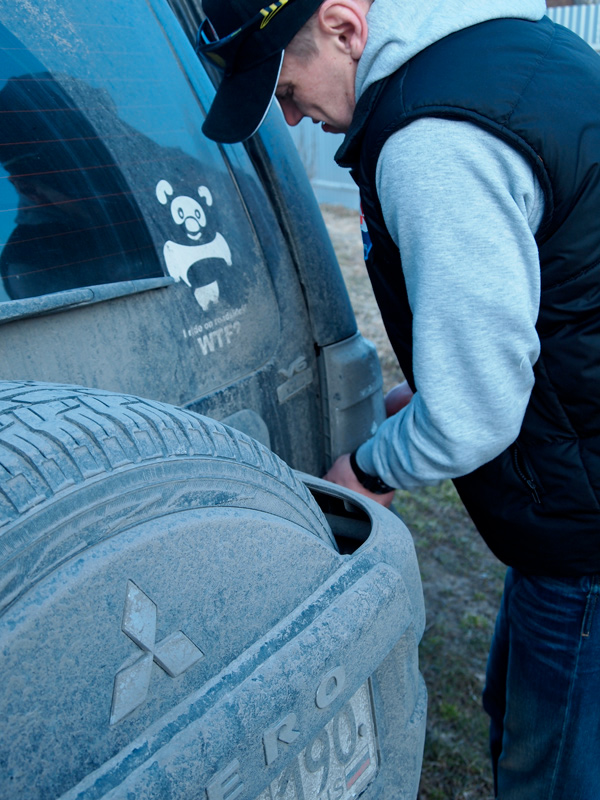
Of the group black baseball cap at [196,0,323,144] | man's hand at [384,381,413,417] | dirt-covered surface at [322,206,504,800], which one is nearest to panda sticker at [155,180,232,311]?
black baseball cap at [196,0,323,144]

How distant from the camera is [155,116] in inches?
64.7

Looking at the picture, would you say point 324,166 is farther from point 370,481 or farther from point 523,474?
point 523,474

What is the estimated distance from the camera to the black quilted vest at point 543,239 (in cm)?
130

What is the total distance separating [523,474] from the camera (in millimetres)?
1631

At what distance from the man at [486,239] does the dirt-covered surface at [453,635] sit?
2.52 feet

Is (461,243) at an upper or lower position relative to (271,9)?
lower

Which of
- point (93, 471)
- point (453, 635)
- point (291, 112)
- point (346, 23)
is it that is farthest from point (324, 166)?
point (93, 471)

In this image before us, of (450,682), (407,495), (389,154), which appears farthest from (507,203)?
(407,495)

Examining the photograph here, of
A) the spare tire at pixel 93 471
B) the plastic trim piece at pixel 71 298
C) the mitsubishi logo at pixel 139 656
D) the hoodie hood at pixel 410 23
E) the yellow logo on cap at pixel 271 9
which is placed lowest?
the mitsubishi logo at pixel 139 656

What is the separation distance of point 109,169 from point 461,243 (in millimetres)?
775

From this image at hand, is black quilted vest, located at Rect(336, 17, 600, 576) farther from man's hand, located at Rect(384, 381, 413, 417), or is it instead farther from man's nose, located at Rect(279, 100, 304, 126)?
man's hand, located at Rect(384, 381, 413, 417)

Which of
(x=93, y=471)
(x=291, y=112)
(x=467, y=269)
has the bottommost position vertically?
(x=467, y=269)

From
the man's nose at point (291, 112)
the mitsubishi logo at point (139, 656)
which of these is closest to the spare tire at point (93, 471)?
the mitsubishi logo at point (139, 656)

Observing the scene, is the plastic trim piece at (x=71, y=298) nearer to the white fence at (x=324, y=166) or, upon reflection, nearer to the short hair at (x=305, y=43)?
the short hair at (x=305, y=43)
